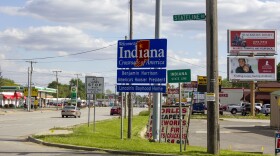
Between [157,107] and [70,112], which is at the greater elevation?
[157,107]

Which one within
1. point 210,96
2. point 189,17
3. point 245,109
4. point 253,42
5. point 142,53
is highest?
point 253,42

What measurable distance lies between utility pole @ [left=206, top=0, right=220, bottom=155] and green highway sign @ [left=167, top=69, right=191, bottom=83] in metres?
0.70

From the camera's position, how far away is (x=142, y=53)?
20578mm

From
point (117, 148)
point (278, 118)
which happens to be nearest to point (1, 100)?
point (278, 118)

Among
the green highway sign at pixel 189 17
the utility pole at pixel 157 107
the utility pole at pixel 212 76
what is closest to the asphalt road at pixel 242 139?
the utility pole at pixel 157 107

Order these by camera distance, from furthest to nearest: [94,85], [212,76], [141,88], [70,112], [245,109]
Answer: [245,109], [70,112], [94,85], [141,88], [212,76]

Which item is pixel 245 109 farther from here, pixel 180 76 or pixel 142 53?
pixel 180 76

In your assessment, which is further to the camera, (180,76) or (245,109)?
(245,109)

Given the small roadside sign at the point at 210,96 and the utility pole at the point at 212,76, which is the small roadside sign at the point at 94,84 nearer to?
the utility pole at the point at 212,76

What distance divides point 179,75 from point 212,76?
3.55 ft

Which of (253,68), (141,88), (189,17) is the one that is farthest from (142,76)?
(253,68)

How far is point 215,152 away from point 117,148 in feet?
12.0

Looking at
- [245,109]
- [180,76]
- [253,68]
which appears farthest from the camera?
[245,109]

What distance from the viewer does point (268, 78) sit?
6506 cm
